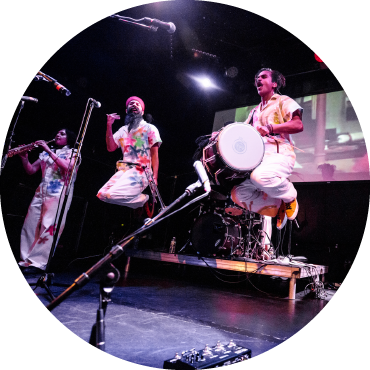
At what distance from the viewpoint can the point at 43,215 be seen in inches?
108

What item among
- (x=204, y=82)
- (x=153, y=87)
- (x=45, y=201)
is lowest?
(x=45, y=201)

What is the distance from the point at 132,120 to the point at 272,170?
4.29 ft

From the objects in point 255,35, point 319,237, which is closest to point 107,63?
point 255,35

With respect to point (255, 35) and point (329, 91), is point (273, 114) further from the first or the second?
point (255, 35)

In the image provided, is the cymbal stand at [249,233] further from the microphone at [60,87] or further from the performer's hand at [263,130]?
the microphone at [60,87]

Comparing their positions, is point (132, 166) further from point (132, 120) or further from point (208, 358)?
point (208, 358)

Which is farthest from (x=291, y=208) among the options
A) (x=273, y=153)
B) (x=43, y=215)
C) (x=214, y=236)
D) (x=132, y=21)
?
(x=43, y=215)

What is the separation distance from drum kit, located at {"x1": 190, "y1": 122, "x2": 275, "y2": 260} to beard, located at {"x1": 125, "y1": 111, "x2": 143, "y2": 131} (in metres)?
0.70

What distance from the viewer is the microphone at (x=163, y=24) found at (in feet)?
6.91

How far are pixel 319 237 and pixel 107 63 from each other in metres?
3.42

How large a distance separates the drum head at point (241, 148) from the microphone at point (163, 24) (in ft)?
2.96

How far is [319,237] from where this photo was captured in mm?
4023

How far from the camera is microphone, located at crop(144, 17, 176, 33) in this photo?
6.91 feet

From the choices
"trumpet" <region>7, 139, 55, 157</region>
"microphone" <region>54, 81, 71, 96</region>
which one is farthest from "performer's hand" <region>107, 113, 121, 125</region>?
"trumpet" <region>7, 139, 55, 157</region>
